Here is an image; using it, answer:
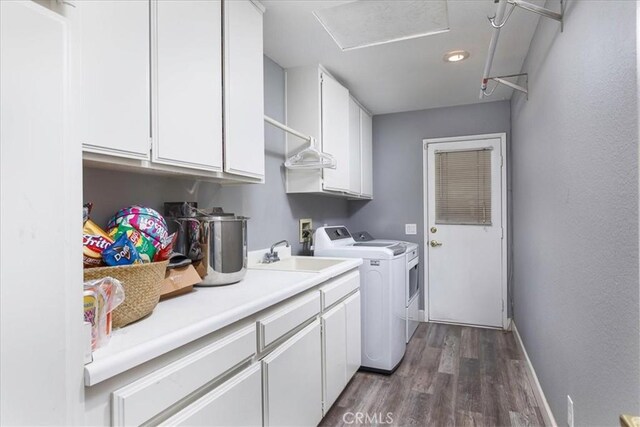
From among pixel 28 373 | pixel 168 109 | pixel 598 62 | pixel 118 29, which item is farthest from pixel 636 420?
pixel 118 29

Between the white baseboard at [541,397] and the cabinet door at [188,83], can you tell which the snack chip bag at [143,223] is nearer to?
the cabinet door at [188,83]

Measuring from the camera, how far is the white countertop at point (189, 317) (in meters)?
0.80

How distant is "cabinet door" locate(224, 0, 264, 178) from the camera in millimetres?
1583

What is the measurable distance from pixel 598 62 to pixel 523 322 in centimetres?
232

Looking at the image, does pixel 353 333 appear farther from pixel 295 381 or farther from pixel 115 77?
pixel 115 77

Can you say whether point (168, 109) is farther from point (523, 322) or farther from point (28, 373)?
point (523, 322)

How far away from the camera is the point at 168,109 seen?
1.25m

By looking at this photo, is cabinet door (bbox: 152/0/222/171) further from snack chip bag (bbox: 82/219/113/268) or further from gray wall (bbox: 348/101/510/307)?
gray wall (bbox: 348/101/510/307)

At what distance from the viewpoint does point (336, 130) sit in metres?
2.82

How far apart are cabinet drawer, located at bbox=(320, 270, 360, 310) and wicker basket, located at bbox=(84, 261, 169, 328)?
97 cm

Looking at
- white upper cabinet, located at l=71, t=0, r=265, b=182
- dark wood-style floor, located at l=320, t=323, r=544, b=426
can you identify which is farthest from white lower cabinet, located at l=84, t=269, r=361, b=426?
white upper cabinet, located at l=71, t=0, r=265, b=182

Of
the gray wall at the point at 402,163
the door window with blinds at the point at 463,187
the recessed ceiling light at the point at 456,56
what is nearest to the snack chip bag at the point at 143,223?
the recessed ceiling light at the point at 456,56

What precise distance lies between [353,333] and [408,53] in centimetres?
196

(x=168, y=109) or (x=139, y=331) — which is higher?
(x=168, y=109)
